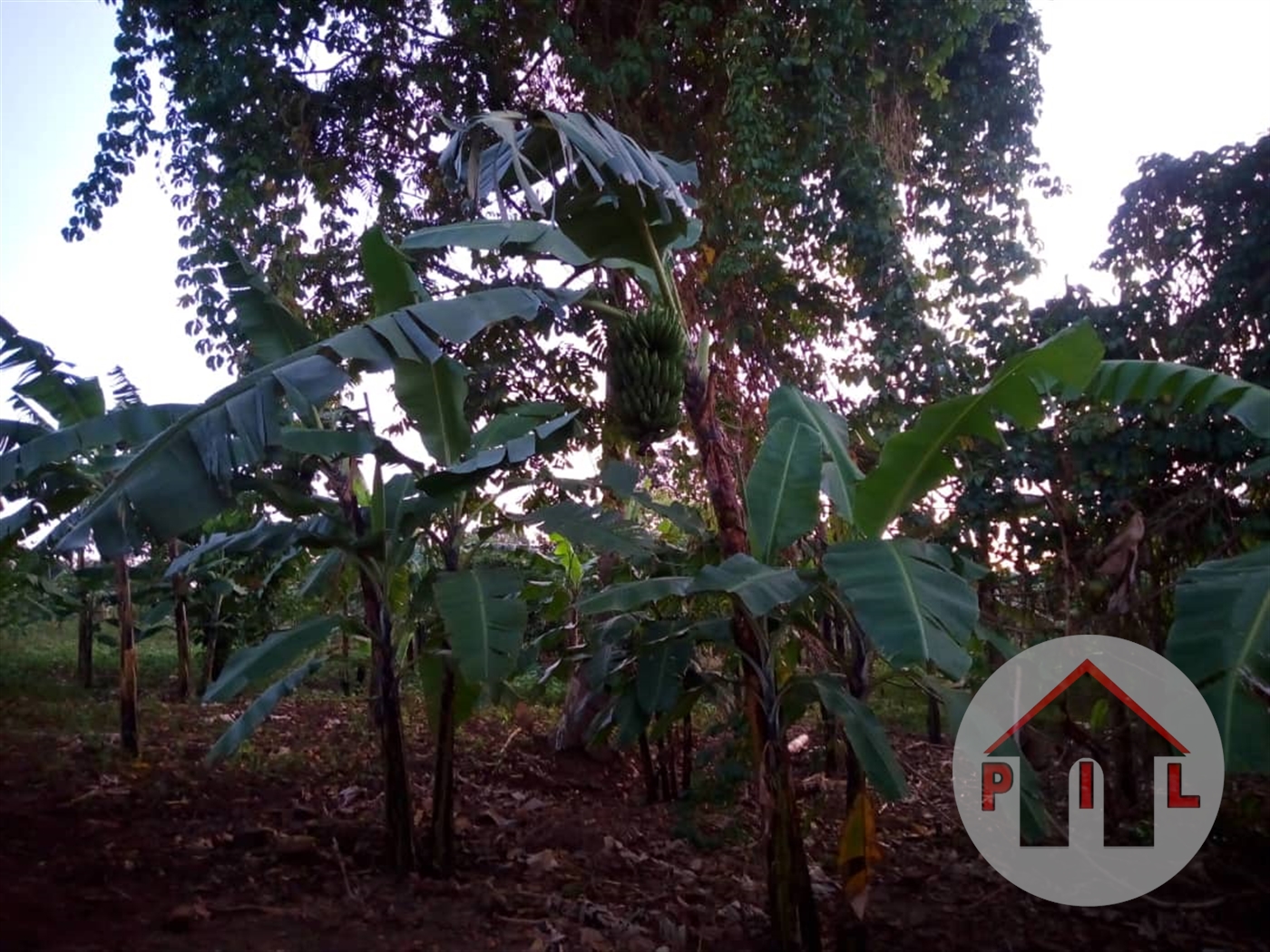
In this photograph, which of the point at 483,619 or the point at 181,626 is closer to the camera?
the point at 483,619

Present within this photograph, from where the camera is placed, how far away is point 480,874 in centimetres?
464

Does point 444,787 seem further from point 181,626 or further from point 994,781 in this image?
point 181,626

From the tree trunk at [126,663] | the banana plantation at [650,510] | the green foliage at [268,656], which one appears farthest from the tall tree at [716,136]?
the green foliage at [268,656]

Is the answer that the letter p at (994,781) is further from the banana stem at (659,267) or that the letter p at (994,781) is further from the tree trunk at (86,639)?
the tree trunk at (86,639)

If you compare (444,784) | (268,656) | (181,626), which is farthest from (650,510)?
(181,626)

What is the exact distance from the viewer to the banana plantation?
3.39 meters

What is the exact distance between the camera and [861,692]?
362cm

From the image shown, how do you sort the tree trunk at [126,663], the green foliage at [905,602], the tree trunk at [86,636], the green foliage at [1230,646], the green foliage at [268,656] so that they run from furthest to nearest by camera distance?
the tree trunk at [86,636] → the tree trunk at [126,663] → the green foliage at [268,656] → the green foliage at [905,602] → the green foliage at [1230,646]

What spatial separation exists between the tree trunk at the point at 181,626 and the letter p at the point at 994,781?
237 inches

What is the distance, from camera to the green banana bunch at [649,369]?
11.6 ft

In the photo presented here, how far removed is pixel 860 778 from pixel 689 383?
64.4 inches

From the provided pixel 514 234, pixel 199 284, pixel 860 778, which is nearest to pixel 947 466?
pixel 860 778

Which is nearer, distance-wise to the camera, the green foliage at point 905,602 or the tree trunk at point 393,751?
the green foliage at point 905,602

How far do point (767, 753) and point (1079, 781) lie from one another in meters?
2.06
